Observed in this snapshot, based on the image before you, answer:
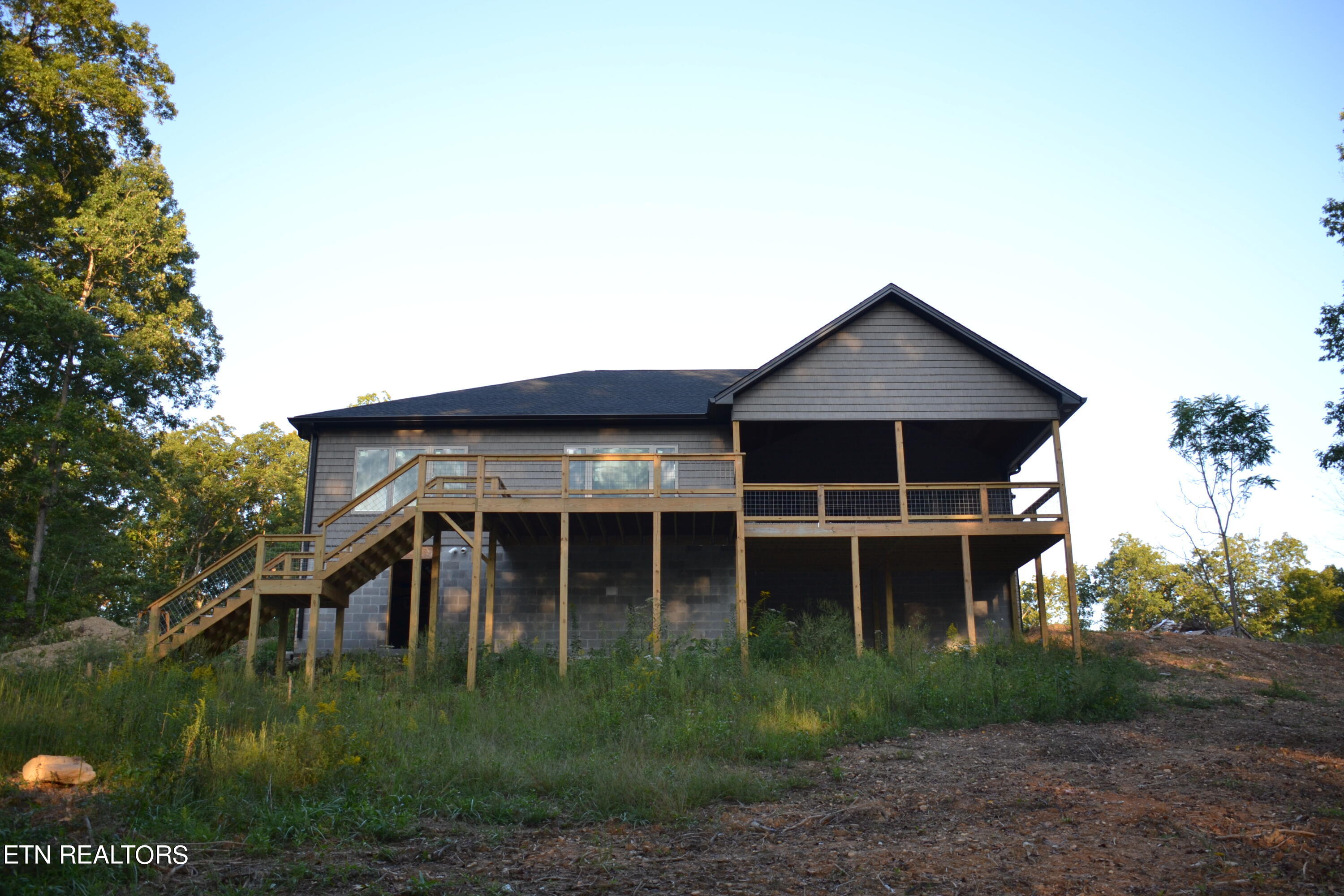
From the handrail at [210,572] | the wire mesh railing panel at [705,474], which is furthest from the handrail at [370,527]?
the wire mesh railing panel at [705,474]

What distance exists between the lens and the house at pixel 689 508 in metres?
18.6

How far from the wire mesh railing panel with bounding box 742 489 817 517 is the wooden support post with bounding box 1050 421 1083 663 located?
17.1 feet

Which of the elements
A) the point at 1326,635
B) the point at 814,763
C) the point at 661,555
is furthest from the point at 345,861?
the point at 1326,635

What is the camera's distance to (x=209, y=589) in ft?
57.8

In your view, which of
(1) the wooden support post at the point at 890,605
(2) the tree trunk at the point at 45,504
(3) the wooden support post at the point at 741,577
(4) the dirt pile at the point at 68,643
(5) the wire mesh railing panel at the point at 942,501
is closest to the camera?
(4) the dirt pile at the point at 68,643

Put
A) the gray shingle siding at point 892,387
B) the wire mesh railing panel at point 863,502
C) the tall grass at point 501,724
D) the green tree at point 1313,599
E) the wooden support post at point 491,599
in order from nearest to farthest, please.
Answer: the tall grass at point 501,724 → the wooden support post at point 491,599 → the gray shingle siding at point 892,387 → the wire mesh railing panel at point 863,502 → the green tree at point 1313,599

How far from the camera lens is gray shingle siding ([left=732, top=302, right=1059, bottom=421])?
20.2 metres

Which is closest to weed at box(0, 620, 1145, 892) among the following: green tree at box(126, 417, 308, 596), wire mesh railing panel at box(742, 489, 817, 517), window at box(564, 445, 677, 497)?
wire mesh railing panel at box(742, 489, 817, 517)

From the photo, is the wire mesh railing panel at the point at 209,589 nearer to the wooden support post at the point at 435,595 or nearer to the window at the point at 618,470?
the wooden support post at the point at 435,595

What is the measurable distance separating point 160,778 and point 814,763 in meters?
7.43

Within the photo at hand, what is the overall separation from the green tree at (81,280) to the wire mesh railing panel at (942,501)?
22053mm

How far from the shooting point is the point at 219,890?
7.34m

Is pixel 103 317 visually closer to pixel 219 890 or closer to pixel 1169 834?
pixel 219 890
